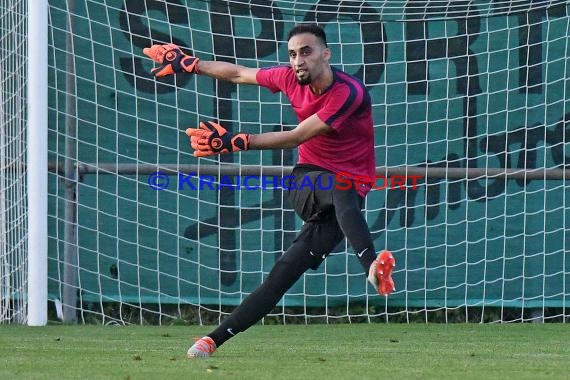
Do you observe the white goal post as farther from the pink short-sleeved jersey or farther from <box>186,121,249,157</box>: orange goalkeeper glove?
<box>186,121,249,157</box>: orange goalkeeper glove

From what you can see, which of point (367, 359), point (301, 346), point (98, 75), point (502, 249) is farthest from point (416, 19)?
point (367, 359)

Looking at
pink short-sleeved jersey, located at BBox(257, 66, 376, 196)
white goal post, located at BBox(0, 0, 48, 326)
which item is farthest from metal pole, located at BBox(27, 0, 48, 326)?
pink short-sleeved jersey, located at BBox(257, 66, 376, 196)

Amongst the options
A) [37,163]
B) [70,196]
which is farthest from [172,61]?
[70,196]

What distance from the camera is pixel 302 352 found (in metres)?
5.62

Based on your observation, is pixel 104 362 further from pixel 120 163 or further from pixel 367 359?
pixel 120 163

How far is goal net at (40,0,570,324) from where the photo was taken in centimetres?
873

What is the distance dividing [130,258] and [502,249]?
2.77 metres

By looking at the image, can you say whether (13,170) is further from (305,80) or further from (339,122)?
(339,122)

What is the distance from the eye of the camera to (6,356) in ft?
17.6

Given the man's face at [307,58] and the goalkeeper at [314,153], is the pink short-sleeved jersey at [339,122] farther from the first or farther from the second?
the man's face at [307,58]

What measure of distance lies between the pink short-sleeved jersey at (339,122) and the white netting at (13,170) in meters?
3.22

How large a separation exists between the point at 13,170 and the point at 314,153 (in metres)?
3.52

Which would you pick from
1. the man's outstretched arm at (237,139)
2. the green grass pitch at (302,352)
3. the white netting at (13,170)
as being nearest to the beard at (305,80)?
the man's outstretched arm at (237,139)

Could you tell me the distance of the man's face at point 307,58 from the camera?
5.18 m
